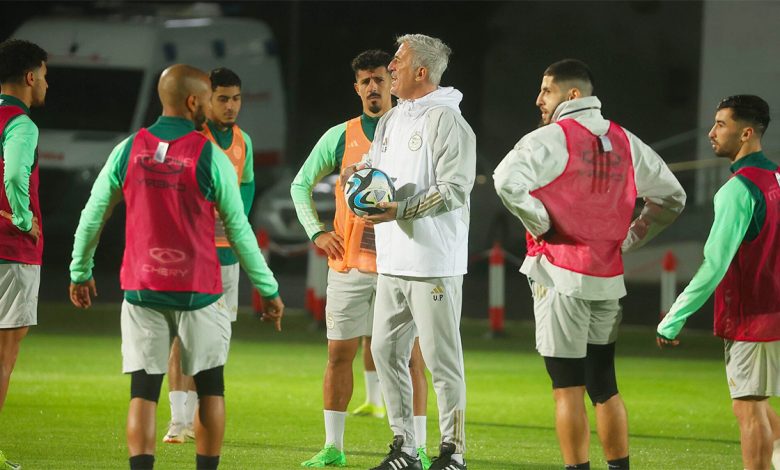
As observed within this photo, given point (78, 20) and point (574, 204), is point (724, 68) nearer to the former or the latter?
point (78, 20)

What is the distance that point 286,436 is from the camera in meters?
8.82

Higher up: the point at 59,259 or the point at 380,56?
the point at 380,56

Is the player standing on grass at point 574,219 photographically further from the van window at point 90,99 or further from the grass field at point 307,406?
the van window at point 90,99

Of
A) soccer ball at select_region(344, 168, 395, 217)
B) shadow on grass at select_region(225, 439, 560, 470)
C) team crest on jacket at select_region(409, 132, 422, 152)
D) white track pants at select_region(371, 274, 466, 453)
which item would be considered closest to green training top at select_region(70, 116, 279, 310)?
soccer ball at select_region(344, 168, 395, 217)

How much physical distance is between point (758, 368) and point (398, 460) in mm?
1969

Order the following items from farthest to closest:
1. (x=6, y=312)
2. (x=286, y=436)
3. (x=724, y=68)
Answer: (x=724, y=68) < (x=286, y=436) < (x=6, y=312)

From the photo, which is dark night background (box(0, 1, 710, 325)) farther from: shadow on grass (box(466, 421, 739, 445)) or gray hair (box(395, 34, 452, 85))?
gray hair (box(395, 34, 452, 85))

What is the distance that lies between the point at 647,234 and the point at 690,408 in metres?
4.08

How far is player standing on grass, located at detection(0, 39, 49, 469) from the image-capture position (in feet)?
23.9

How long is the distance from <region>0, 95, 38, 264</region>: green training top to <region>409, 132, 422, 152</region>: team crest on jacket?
2.02 metres

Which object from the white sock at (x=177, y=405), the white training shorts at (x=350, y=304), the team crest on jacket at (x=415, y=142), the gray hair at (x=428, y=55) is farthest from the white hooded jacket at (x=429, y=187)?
the white sock at (x=177, y=405)

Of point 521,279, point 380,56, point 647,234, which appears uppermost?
point 380,56

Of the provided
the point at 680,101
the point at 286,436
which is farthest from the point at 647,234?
the point at 680,101

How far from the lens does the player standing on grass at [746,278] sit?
6453mm
